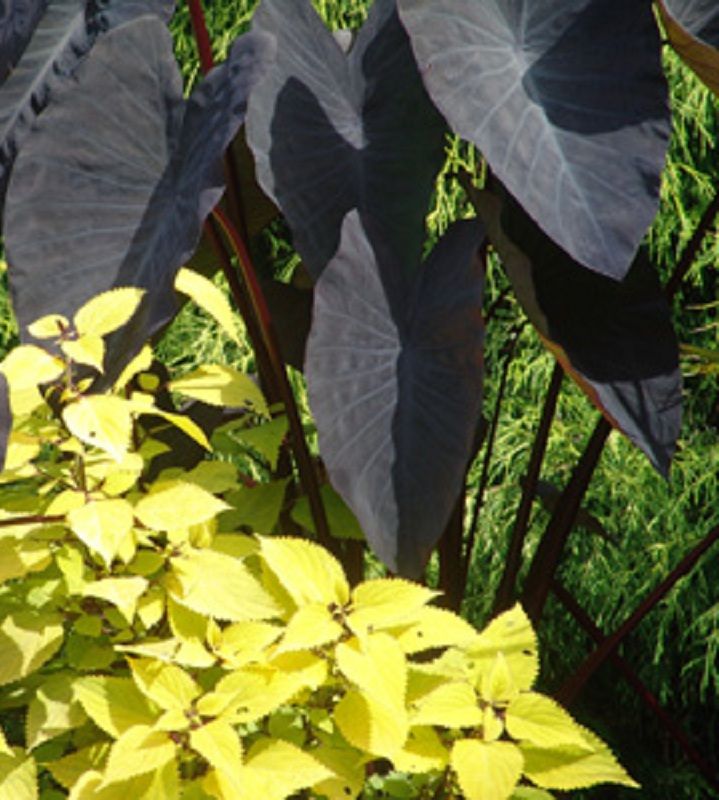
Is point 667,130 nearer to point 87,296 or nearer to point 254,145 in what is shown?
point 254,145

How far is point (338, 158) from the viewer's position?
1347 millimetres

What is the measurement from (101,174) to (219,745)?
22.5 inches

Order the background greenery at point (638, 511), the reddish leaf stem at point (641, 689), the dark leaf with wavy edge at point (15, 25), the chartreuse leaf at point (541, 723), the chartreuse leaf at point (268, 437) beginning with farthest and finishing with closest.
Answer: the background greenery at point (638, 511)
the reddish leaf stem at point (641, 689)
the dark leaf with wavy edge at point (15, 25)
the chartreuse leaf at point (268, 437)
the chartreuse leaf at point (541, 723)

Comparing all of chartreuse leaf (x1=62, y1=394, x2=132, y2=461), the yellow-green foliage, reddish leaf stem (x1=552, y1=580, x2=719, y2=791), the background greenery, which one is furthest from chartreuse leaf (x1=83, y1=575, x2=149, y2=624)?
the background greenery

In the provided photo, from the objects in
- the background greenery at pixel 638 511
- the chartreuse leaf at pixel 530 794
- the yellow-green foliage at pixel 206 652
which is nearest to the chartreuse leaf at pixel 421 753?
the yellow-green foliage at pixel 206 652

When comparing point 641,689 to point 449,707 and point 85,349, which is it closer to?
point 449,707

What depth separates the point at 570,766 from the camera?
3.60ft

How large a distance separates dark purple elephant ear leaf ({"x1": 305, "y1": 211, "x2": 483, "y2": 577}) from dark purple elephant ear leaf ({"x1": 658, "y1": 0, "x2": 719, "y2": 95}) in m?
0.24

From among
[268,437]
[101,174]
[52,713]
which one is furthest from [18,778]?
[101,174]

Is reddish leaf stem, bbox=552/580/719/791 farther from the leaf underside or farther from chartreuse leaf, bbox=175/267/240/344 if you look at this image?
chartreuse leaf, bbox=175/267/240/344

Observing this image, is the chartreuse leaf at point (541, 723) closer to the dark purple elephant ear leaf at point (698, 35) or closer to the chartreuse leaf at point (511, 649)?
the chartreuse leaf at point (511, 649)

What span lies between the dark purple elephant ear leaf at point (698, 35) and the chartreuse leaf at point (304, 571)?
524mm

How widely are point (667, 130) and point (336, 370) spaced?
1.16 feet

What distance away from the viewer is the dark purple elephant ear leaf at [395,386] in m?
1.17
